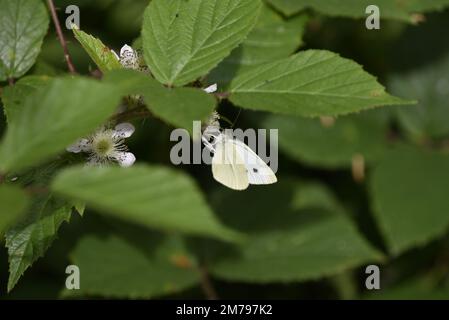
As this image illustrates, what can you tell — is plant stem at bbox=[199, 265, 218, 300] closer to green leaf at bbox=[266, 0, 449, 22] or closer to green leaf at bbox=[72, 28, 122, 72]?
green leaf at bbox=[266, 0, 449, 22]

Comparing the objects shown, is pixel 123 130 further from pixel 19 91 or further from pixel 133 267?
pixel 133 267

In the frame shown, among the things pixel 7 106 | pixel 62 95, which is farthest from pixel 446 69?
pixel 62 95

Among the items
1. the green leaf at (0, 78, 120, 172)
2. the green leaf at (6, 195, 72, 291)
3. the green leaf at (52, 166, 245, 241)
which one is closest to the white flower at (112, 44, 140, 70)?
the green leaf at (6, 195, 72, 291)

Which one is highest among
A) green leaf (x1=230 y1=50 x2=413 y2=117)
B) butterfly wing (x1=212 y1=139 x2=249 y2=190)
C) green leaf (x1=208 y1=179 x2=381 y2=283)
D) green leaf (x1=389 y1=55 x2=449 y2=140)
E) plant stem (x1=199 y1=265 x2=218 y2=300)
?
green leaf (x1=389 y1=55 x2=449 y2=140)

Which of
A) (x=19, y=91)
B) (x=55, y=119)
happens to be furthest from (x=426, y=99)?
(x=55, y=119)

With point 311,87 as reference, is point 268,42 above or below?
above

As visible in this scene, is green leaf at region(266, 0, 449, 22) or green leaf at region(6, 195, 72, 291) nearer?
green leaf at region(6, 195, 72, 291)

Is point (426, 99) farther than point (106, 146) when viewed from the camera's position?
Yes
